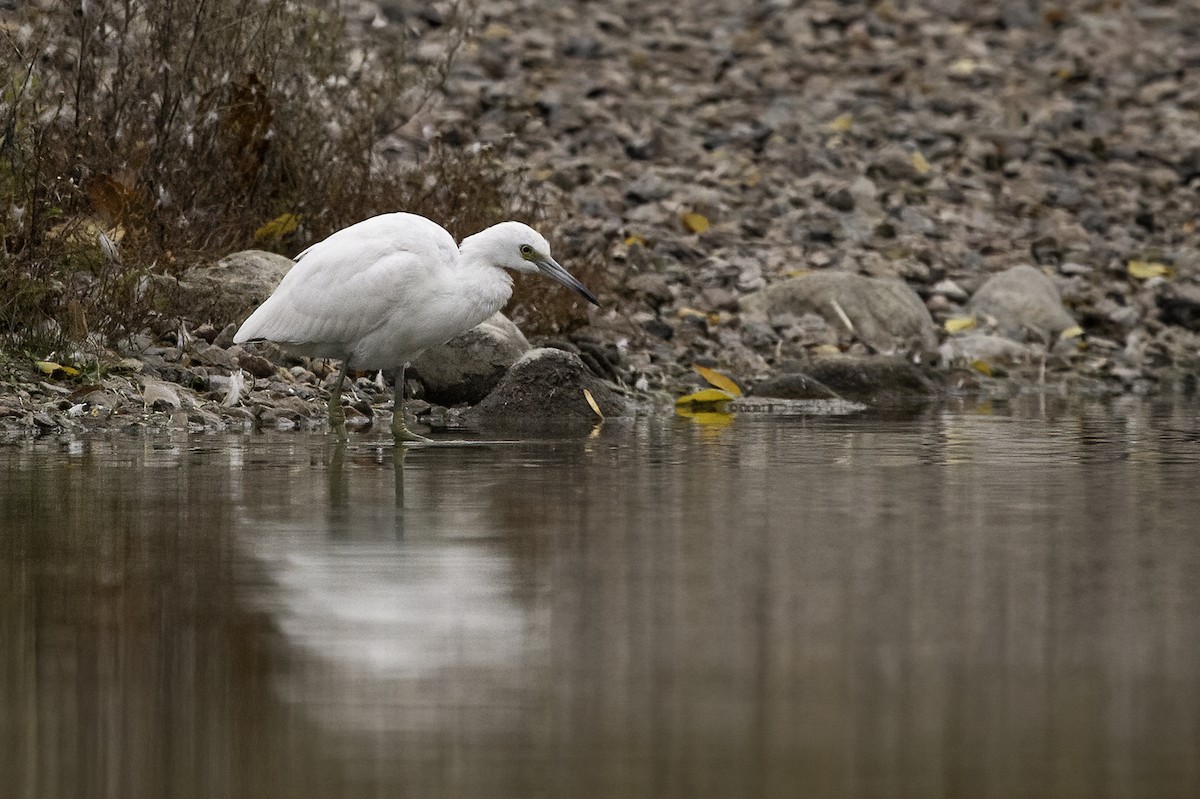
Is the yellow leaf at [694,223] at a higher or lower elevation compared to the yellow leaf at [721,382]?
higher

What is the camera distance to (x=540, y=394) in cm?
1256

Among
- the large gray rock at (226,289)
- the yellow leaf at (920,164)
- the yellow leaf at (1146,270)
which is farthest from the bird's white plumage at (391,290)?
the yellow leaf at (920,164)

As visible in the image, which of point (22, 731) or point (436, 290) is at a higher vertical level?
point (436, 290)

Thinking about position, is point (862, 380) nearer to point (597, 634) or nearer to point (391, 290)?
point (391, 290)

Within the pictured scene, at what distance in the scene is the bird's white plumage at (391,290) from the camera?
10664 mm

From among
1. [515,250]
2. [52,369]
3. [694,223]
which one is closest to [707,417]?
[515,250]

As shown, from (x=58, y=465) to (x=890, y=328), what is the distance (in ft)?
31.2

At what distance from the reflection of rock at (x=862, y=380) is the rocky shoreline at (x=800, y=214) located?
0.03 metres

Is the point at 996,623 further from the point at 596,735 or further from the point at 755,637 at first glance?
the point at 596,735

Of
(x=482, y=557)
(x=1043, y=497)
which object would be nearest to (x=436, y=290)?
(x=1043, y=497)

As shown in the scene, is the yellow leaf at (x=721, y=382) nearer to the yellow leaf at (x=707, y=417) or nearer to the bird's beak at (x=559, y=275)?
the yellow leaf at (x=707, y=417)

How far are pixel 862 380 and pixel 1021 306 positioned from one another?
392cm

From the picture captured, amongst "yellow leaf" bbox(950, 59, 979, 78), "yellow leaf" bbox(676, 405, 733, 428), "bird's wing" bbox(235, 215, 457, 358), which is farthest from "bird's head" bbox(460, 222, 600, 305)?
"yellow leaf" bbox(950, 59, 979, 78)

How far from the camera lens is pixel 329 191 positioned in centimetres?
1501
